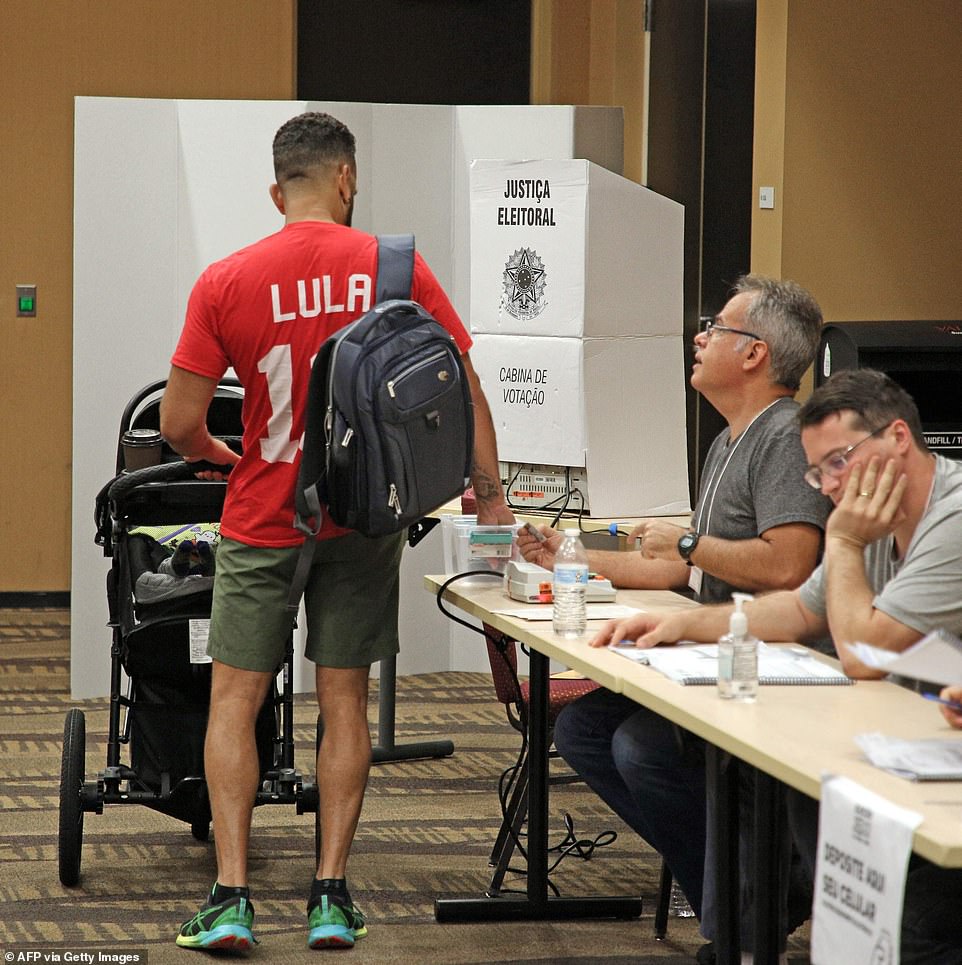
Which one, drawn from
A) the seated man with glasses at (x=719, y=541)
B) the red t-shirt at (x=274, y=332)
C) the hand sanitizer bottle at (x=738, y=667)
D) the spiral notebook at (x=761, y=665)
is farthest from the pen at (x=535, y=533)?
the hand sanitizer bottle at (x=738, y=667)

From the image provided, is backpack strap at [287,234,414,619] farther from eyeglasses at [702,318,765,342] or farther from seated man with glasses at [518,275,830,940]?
eyeglasses at [702,318,765,342]

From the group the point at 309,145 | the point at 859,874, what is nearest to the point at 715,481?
the point at 309,145

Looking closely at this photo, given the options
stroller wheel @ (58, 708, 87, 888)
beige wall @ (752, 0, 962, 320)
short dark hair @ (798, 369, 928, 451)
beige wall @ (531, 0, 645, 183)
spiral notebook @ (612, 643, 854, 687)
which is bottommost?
stroller wheel @ (58, 708, 87, 888)

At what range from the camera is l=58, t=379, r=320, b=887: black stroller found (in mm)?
3459

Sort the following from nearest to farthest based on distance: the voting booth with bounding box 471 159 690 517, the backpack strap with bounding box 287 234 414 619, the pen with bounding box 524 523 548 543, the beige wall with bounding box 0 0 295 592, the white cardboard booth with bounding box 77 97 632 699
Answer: the backpack strap with bounding box 287 234 414 619, the pen with bounding box 524 523 548 543, the voting booth with bounding box 471 159 690 517, the white cardboard booth with bounding box 77 97 632 699, the beige wall with bounding box 0 0 295 592

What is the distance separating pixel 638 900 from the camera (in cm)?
342

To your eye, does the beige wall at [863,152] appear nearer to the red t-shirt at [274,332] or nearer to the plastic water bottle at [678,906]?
the plastic water bottle at [678,906]

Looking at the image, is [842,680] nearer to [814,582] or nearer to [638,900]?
[814,582]


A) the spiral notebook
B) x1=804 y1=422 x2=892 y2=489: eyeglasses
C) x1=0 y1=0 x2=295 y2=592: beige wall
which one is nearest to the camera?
the spiral notebook

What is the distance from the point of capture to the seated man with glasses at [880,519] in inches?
92.2

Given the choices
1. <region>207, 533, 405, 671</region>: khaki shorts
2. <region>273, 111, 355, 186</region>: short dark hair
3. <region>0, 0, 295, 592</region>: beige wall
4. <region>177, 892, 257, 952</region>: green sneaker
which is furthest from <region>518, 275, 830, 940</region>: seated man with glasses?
<region>0, 0, 295, 592</region>: beige wall

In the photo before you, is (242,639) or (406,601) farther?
(406,601)

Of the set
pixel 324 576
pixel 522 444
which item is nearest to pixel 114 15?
pixel 522 444

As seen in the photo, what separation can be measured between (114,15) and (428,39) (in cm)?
155
